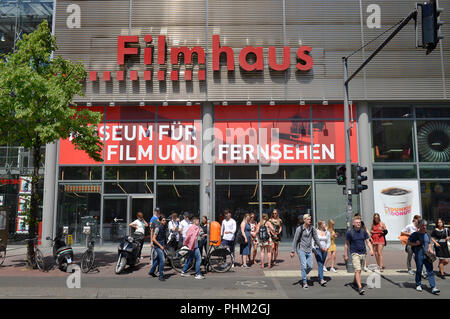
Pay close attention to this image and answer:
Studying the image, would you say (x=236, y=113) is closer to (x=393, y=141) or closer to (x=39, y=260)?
(x=393, y=141)

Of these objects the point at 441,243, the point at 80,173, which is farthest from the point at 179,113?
the point at 441,243

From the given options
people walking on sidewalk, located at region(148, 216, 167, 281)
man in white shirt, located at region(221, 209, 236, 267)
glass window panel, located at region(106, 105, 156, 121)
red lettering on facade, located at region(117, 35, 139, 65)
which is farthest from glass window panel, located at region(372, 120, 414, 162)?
red lettering on facade, located at region(117, 35, 139, 65)

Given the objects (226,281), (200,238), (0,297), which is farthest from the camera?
(200,238)

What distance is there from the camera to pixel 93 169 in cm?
1845

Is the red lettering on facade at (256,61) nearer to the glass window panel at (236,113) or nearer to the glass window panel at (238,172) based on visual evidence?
the glass window panel at (236,113)

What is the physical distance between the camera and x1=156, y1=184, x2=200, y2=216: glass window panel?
58.6 ft

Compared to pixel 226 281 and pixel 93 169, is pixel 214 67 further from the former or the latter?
pixel 226 281

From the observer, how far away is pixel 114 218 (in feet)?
59.2

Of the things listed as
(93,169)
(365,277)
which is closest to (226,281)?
(365,277)

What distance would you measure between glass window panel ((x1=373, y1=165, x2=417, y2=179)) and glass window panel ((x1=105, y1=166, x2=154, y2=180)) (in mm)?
11180

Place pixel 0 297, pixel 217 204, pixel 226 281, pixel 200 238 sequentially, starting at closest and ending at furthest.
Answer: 1. pixel 0 297
2. pixel 226 281
3. pixel 200 238
4. pixel 217 204

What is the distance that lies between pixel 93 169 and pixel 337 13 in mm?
14582

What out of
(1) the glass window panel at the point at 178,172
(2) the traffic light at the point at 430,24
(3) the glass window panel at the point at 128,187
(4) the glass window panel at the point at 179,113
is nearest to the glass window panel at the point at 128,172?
(3) the glass window panel at the point at 128,187

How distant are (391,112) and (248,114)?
7296 mm
